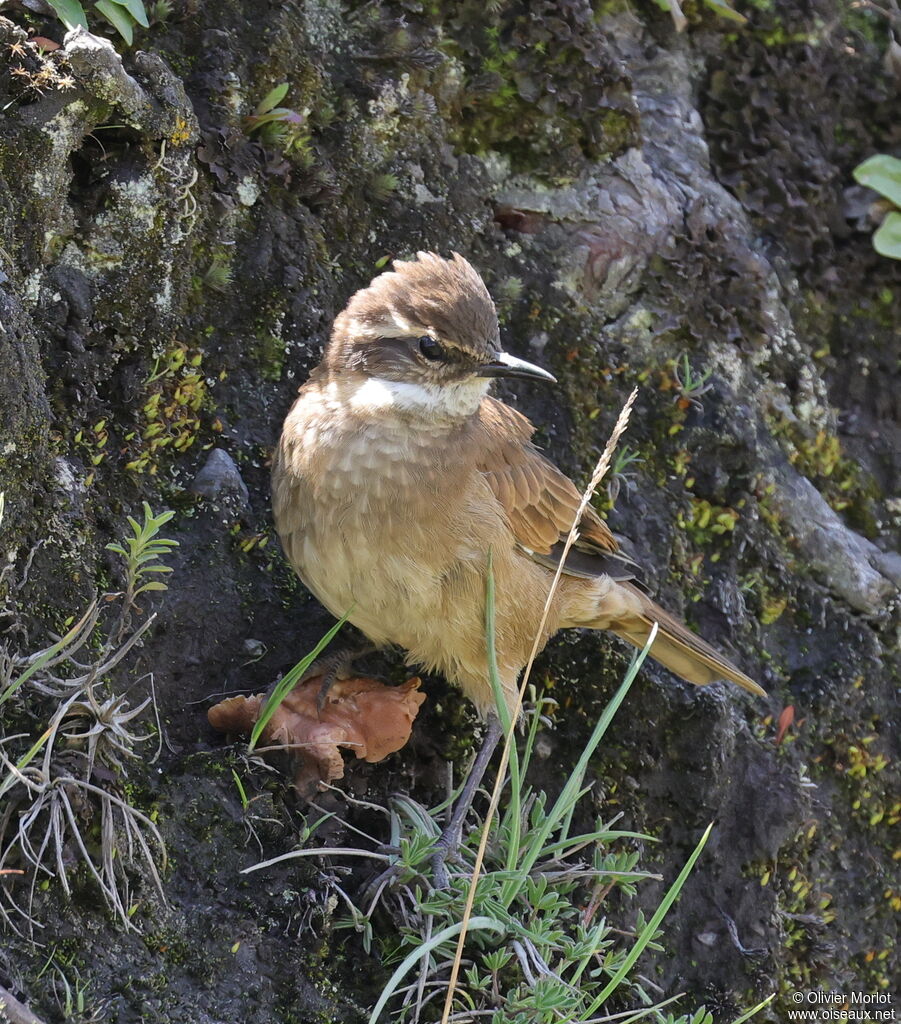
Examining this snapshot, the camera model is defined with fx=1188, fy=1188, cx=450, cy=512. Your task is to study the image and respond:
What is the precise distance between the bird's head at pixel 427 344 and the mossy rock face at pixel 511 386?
71 centimetres

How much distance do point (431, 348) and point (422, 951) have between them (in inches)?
78.5

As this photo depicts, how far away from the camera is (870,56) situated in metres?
7.01

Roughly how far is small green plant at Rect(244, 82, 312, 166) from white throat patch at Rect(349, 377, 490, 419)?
1.27 meters

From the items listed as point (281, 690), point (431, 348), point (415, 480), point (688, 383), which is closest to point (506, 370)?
point (431, 348)

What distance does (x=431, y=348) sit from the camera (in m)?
4.18

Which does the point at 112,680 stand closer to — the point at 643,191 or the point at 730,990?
the point at 730,990

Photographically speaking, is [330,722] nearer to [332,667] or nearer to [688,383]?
[332,667]

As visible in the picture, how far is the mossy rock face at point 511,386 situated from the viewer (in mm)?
3768

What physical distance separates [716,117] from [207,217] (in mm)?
3253

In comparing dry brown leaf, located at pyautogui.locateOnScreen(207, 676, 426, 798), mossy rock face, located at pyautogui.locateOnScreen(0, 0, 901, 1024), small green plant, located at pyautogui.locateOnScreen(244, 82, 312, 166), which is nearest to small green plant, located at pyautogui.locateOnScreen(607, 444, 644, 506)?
mossy rock face, located at pyautogui.locateOnScreen(0, 0, 901, 1024)

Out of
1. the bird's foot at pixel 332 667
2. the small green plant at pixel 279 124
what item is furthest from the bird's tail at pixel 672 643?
the small green plant at pixel 279 124

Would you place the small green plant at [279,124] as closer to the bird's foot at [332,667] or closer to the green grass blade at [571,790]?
the bird's foot at [332,667]

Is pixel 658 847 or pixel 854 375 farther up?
pixel 854 375

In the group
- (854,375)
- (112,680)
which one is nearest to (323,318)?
(112,680)
